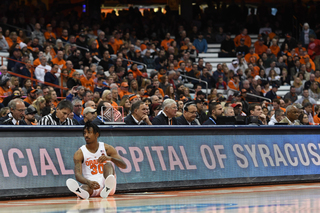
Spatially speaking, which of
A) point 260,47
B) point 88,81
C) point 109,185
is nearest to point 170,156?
point 109,185

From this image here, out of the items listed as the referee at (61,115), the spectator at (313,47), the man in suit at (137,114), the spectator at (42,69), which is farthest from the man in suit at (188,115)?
the spectator at (313,47)

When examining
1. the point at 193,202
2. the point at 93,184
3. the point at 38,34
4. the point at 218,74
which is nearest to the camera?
the point at 193,202

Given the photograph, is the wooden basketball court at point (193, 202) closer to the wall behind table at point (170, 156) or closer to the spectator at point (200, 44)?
the wall behind table at point (170, 156)

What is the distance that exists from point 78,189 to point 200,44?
18.2 meters

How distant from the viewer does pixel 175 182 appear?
9562 mm

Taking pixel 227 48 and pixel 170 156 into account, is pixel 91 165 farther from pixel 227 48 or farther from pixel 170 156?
pixel 227 48

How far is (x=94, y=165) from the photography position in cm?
848

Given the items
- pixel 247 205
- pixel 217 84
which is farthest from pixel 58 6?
pixel 247 205

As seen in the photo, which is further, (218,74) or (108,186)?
(218,74)

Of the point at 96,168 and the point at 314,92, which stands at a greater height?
the point at 96,168

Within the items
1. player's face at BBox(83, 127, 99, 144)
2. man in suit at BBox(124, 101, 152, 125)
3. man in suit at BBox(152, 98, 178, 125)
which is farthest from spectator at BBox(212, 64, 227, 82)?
player's face at BBox(83, 127, 99, 144)

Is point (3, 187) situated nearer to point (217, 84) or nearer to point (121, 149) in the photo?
point (121, 149)

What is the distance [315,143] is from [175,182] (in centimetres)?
358

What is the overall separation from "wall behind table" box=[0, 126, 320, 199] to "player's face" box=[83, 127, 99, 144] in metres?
0.66
